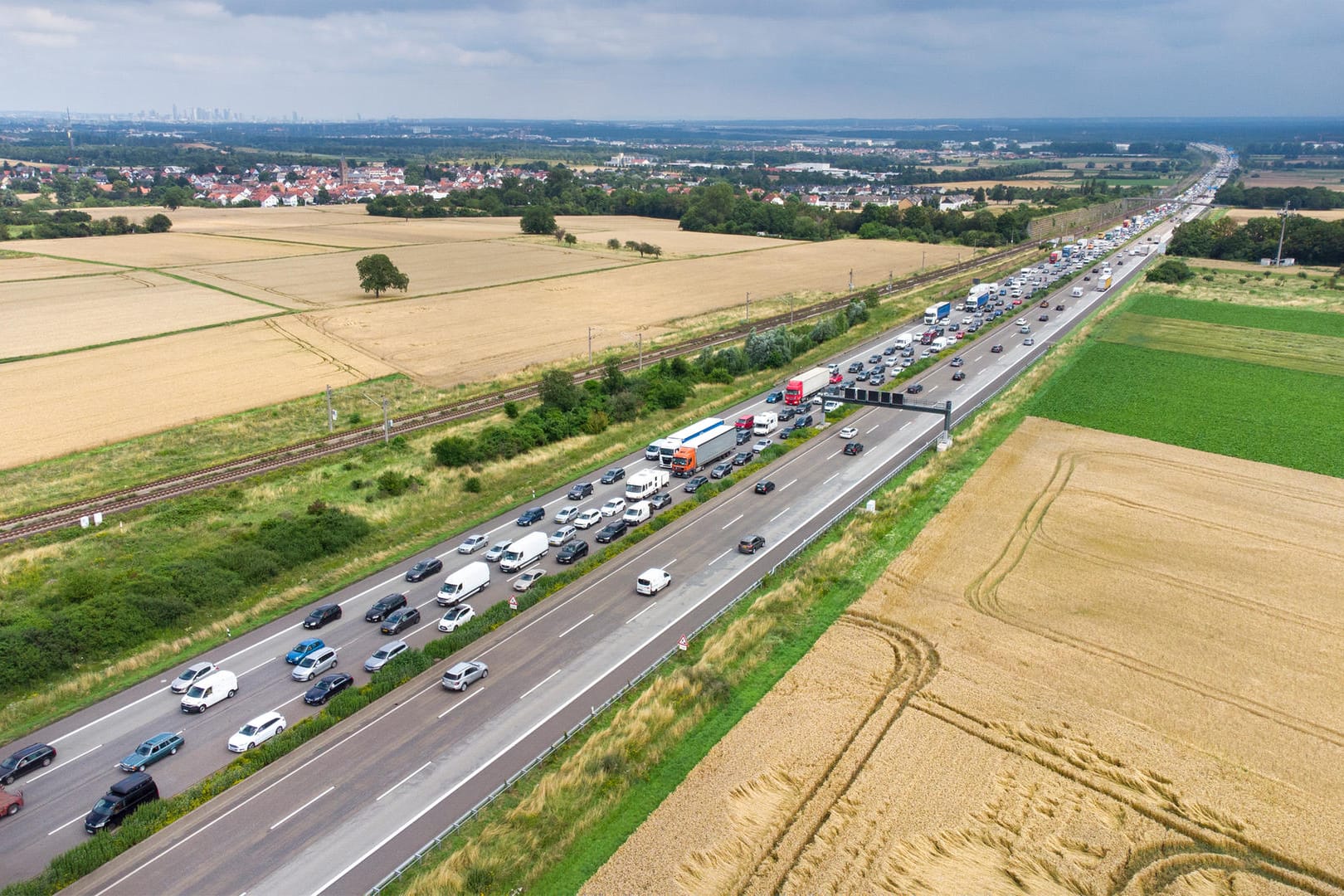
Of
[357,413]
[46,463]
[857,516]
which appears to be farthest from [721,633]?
[46,463]

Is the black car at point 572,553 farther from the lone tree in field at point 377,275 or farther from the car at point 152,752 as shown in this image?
the lone tree in field at point 377,275

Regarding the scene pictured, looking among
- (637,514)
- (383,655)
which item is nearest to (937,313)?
(637,514)

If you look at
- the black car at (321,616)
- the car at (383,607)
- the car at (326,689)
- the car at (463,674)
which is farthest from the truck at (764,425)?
the car at (326,689)

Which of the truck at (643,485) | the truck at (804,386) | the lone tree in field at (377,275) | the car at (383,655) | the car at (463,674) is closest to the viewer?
the car at (463,674)

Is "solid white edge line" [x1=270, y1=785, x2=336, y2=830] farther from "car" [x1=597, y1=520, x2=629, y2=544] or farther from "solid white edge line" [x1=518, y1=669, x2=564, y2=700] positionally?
"car" [x1=597, y1=520, x2=629, y2=544]

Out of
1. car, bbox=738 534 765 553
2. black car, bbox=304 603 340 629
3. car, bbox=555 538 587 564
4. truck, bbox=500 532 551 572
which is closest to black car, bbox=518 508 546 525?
truck, bbox=500 532 551 572
